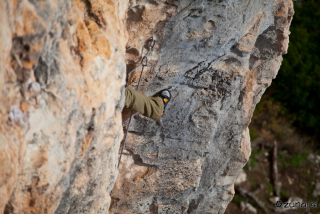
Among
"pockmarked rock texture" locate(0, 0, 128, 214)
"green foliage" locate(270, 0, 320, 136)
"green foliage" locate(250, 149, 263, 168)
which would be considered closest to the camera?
"pockmarked rock texture" locate(0, 0, 128, 214)

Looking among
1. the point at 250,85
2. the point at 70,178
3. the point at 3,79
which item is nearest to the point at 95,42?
the point at 3,79

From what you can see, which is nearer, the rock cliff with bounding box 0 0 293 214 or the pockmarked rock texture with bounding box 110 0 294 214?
the rock cliff with bounding box 0 0 293 214

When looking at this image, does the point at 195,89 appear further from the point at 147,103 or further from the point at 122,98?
the point at 122,98

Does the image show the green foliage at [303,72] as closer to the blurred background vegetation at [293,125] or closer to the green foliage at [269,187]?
the blurred background vegetation at [293,125]

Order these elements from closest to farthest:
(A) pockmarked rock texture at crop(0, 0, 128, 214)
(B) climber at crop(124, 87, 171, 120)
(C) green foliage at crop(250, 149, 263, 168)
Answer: (A) pockmarked rock texture at crop(0, 0, 128, 214) < (B) climber at crop(124, 87, 171, 120) < (C) green foliage at crop(250, 149, 263, 168)

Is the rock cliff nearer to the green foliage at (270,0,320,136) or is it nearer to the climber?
the climber

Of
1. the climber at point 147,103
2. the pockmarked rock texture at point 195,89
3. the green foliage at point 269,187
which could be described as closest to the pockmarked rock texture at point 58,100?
the climber at point 147,103

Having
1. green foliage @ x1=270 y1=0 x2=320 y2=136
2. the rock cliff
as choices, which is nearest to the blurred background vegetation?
green foliage @ x1=270 y1=0 x2=320 y2=136

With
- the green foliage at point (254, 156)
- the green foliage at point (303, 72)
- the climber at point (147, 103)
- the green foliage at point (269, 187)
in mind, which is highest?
the green foliage at point (303, 72)
